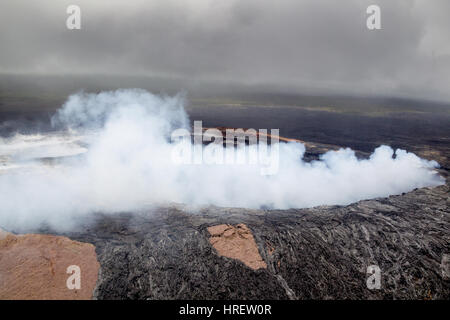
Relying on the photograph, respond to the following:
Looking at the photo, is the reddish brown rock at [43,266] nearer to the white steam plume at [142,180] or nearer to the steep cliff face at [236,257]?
the steep cliff face at [236,257]

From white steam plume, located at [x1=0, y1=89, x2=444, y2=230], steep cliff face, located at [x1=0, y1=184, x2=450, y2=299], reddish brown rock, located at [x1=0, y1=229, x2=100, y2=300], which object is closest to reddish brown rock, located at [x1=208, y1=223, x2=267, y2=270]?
steep cliff face, located at [x1=0, y1=184, x2=450, y2=299]

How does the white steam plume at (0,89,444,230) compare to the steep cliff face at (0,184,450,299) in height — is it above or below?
above

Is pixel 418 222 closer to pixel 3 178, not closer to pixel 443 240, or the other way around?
pixel 443 240

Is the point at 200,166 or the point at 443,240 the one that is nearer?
the point at 443,240

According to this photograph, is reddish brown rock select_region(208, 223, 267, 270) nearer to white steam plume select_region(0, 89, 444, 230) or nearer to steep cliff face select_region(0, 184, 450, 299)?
steep cliff face select_region(0, 184, 450, 299)

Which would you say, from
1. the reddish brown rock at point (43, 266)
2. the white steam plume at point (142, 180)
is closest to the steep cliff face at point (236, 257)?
the reddish brown rock at point (43, 266)

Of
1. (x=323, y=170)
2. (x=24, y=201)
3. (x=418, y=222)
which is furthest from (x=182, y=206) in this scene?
(x=323, y=170)
